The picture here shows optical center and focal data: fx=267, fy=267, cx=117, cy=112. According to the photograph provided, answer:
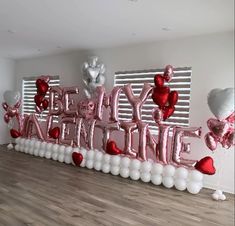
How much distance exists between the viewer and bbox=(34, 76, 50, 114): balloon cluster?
5.86m

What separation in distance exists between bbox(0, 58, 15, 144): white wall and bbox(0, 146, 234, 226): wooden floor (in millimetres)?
3045

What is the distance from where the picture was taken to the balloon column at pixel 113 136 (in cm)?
396

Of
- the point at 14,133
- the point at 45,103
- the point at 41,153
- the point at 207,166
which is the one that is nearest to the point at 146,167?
the point at 207,166

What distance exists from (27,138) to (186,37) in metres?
4.19

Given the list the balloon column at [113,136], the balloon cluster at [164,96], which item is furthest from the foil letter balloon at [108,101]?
the balloon cluster at [164,96]

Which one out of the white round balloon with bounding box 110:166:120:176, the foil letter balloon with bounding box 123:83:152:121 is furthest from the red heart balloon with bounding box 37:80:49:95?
the white round balloon with bounding box 110:166:120:176

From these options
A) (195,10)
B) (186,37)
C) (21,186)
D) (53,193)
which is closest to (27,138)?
(21,186)

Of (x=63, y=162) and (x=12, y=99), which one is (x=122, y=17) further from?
(x=12, y=99)

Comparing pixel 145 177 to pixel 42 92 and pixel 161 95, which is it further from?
pixel 42 92

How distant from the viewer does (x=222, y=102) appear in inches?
129

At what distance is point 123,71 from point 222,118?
90.3 inches

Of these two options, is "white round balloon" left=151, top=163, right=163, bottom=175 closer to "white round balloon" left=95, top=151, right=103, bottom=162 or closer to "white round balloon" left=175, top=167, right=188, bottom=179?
"white round balloon" left=175, top=167, right=188, bottom=179

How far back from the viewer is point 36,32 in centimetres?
439

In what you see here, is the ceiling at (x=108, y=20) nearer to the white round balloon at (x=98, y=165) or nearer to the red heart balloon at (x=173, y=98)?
the red heart balloon at (x=173, y=98)
